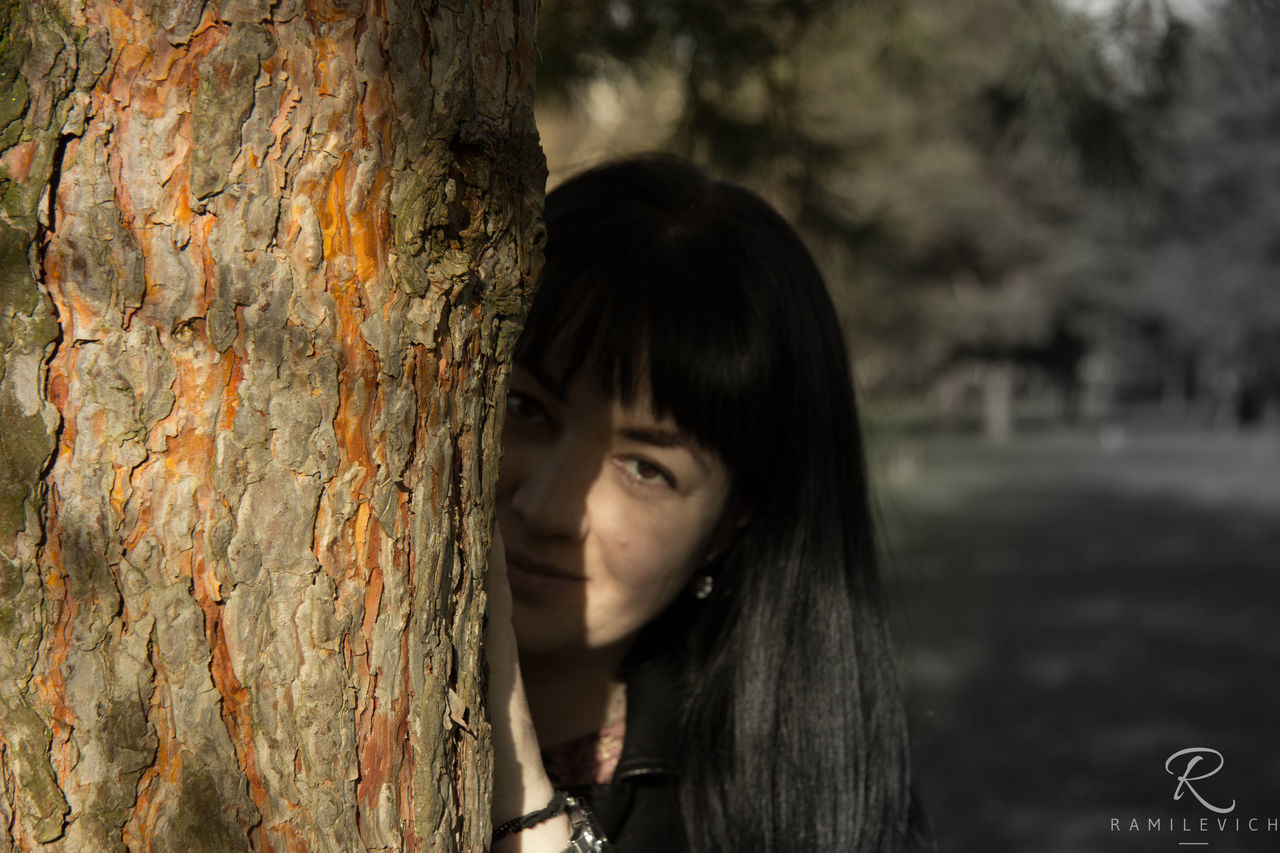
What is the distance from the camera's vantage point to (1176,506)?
54.9 ft

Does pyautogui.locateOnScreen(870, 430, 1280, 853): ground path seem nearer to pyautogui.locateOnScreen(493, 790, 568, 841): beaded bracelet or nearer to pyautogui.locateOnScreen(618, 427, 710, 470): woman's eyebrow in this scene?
pyautogui.locateOnScreen(618, 427, 710, 470): woman's eyebrow

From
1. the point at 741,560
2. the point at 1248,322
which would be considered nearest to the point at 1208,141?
the point at 1248,322

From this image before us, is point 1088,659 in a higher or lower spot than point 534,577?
lower

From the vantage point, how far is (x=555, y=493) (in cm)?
166

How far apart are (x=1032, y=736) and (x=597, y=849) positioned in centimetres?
624

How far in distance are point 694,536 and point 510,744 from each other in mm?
604

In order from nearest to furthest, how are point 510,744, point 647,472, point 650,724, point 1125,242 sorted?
point 510,744 < point 647,472 < point 650,724 < point 1125,242

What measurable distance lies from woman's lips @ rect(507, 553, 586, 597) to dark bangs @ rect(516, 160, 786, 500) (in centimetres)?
26

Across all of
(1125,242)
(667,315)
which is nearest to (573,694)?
(667,315)

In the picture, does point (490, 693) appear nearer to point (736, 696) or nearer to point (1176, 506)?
point (736, 696)

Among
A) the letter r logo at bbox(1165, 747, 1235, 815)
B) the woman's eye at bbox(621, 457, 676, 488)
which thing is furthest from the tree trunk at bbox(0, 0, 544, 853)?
the letter r logo at bbox(1165, 747, 1235, 815)

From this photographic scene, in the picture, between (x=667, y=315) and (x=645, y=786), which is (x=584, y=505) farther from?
(x=645, y=786)

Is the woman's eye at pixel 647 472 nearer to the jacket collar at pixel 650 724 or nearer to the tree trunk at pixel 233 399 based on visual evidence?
the jacket collar at pixel 650 724

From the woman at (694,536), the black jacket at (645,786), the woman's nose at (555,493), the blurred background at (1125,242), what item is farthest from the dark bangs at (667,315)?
the blurred background at (1125,242)
